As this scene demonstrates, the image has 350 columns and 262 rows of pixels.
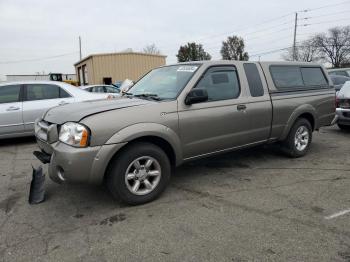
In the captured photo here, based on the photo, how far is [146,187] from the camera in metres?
4.02

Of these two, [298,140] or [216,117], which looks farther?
[298,140]

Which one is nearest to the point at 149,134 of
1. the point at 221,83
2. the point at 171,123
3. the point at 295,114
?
the point at 171,123

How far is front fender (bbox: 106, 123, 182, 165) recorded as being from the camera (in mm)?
3678

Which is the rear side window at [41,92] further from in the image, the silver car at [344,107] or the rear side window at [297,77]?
the silver car at [344,107]

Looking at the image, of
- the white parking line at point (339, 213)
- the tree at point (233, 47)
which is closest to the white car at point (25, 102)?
the white parking line at point (339, 213)

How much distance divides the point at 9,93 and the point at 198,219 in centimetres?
594

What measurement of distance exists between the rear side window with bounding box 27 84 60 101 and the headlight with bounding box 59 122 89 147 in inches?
179

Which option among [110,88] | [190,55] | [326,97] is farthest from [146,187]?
[190,55]

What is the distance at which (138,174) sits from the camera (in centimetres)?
391

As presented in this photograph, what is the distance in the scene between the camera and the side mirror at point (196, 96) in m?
4.16

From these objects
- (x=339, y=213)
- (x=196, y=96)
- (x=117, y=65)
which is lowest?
(x=339, y=213)

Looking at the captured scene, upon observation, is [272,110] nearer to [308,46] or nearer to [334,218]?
[334,218]

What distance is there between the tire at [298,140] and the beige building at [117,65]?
24371mm

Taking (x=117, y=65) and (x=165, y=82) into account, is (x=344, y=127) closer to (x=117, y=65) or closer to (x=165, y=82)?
(x=165, y=82)
